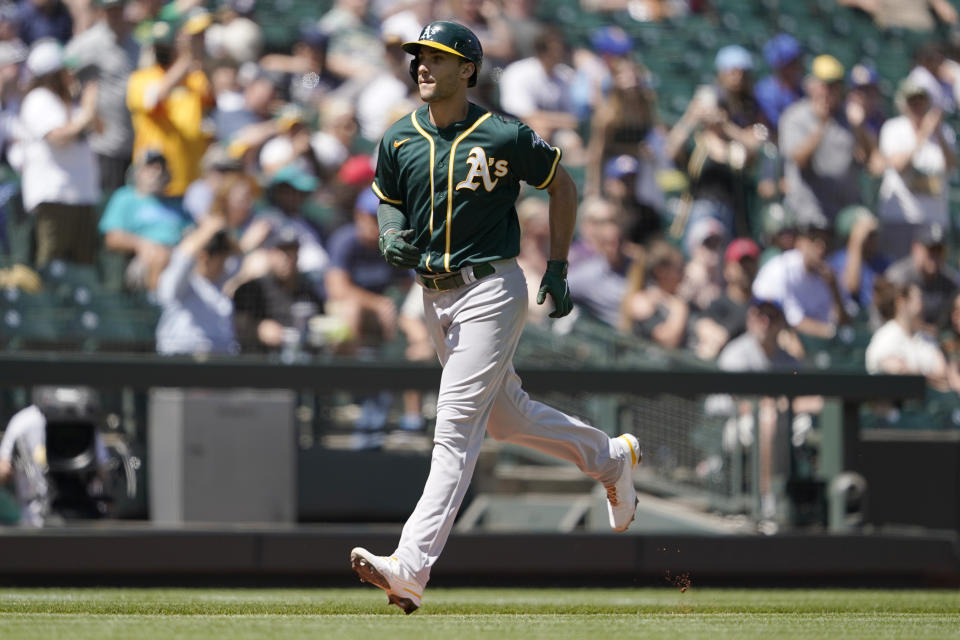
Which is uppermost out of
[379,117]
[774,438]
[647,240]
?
[379,117]

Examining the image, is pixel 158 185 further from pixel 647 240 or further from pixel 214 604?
pixel 214 604

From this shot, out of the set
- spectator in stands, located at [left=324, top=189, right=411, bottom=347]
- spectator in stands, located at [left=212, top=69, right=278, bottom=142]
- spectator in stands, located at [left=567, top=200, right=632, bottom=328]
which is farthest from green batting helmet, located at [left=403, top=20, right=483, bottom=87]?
spectator in stands, located at [left=212, top=69, right=278, bottom=142]

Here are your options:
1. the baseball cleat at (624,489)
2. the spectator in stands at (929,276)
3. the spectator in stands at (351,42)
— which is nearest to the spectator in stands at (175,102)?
the spectator in stands at (351,42)

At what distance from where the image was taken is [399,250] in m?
4.91

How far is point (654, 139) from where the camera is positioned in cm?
1163

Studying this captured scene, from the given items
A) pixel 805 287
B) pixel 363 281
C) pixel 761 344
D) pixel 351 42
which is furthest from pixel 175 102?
pixel 805 287

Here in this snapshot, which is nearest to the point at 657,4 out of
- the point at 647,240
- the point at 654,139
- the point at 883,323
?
the point at 654,139

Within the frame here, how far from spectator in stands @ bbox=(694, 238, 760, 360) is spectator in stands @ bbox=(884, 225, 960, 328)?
3.81 ft

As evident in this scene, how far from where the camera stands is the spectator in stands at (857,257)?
1116 centimetres

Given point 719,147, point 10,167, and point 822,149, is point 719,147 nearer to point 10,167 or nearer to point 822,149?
point 822,149

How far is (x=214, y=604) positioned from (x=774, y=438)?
4152 mm

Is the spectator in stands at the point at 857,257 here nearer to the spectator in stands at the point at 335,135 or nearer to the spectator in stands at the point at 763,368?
the spectator in stands at the point at 763,368

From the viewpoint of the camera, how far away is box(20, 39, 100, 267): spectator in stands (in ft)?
30.5

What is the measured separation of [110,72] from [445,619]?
22.2ft
